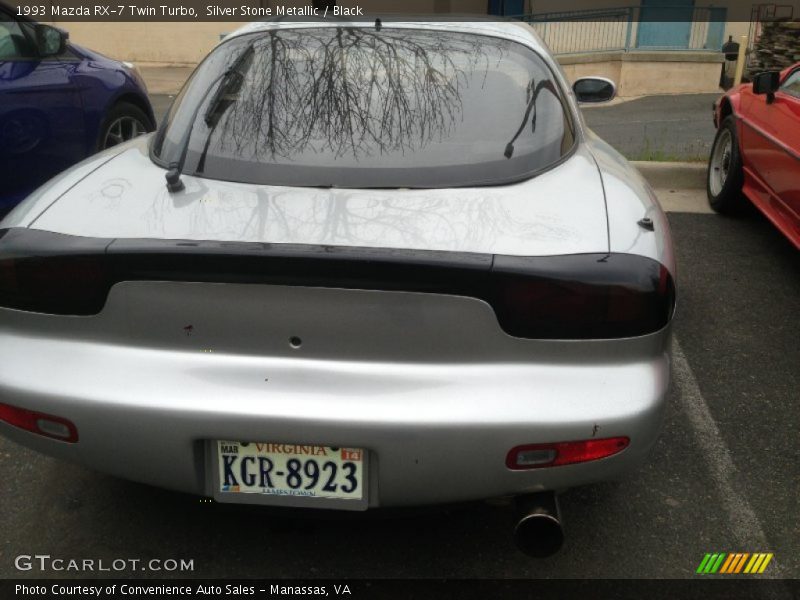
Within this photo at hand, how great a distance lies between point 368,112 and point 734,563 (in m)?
1.84

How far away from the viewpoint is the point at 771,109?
17.0 ft

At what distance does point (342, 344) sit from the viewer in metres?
2.10

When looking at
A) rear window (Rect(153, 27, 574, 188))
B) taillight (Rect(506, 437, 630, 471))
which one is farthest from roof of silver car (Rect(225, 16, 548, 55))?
taillight (Rect(506, 437, 630, 471))

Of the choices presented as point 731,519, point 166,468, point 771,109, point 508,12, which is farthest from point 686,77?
point 166,468

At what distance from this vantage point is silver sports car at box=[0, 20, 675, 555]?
204 cm

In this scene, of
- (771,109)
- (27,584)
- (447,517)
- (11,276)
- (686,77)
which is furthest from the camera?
(686,77)

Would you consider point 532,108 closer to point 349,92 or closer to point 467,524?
point 349,92

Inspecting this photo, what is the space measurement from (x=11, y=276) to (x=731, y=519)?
2341 millimetres

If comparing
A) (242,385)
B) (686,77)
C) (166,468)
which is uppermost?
(242,385)

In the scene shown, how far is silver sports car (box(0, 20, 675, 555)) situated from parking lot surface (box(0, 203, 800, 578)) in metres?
0.18

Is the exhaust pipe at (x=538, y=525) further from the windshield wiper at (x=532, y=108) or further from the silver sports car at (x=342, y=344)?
the windshield wiper at (x=532, y=108)

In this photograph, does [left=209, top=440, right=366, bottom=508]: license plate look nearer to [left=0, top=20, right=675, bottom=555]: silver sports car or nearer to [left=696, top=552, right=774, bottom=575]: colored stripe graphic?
[left=0, top=20, right=675, bottom=555]: silver sports car

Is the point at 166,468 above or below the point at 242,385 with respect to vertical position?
below

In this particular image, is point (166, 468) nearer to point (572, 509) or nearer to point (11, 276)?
point (11, 276)
